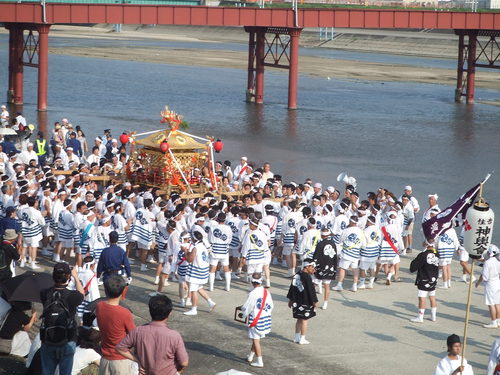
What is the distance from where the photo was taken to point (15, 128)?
106ft

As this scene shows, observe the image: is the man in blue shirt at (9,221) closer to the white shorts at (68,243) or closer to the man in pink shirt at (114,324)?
the white shorts at (68,243)

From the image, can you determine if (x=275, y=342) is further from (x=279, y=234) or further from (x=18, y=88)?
(x=18, y=88)

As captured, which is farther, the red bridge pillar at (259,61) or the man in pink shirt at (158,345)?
the red bridge pillar at (259,61)

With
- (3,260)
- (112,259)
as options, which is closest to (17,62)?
(112,259)

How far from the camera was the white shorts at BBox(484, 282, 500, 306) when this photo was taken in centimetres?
1681

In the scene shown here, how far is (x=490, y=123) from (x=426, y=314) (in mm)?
36769

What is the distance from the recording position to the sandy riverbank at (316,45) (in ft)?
274

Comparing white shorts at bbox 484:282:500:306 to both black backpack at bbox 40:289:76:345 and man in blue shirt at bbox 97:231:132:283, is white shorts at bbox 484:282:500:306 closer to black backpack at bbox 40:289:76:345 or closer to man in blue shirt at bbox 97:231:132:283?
man in blue shirt at bbox 97:231:132:283

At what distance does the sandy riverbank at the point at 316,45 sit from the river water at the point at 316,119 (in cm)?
554

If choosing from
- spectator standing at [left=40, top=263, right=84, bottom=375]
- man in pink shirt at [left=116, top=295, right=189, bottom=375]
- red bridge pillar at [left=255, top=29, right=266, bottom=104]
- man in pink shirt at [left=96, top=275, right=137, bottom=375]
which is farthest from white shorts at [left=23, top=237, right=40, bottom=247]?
red bridge pillar at [left=255, top=29, right=266, bottom=104]

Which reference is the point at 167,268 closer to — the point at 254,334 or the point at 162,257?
the point at 162,257

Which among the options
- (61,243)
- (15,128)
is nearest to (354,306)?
(61,243)

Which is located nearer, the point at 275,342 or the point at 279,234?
the point at 275,342

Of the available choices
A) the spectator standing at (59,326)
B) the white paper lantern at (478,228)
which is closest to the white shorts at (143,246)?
the spectator standing at (59,326)
